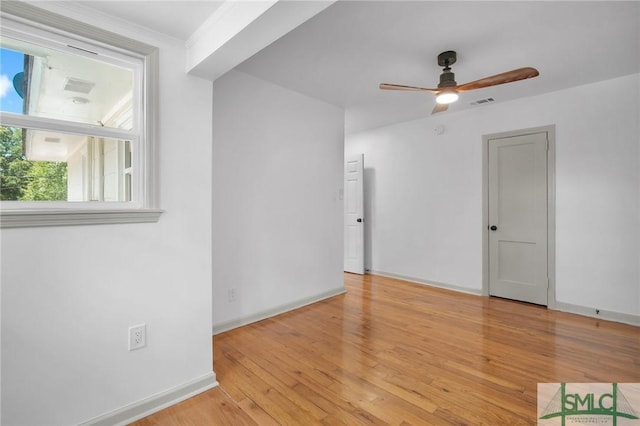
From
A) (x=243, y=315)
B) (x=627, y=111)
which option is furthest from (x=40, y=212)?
(x=627, y=111)

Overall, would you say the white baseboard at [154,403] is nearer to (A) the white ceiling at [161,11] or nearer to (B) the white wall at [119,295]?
(B) the white wall at [119,295]

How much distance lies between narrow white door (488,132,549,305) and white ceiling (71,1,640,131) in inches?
27.9

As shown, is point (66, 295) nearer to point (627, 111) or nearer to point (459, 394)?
point (459, 394)

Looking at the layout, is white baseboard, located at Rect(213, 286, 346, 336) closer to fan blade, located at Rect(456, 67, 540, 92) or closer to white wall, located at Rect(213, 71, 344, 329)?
white wall, located at Rect(213, 71, 344, 329)

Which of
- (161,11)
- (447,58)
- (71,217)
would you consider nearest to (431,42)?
(447,58)

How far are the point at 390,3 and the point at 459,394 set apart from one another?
261 centimetres

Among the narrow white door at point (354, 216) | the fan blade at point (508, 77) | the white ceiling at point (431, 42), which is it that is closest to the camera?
the white ceiling at point (431, 42)

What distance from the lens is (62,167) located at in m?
1.70

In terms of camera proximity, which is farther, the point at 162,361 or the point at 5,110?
the point at 162,361

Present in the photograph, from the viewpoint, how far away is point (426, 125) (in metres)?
4.73

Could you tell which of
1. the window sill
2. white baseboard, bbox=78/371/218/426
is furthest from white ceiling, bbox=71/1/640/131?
white baseboard, bbox=78/371/218/426

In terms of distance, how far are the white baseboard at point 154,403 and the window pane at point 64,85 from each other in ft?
5.50

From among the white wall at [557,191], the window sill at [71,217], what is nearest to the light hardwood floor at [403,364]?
the white wall at [557,191]

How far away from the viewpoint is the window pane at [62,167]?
61.2 inches
